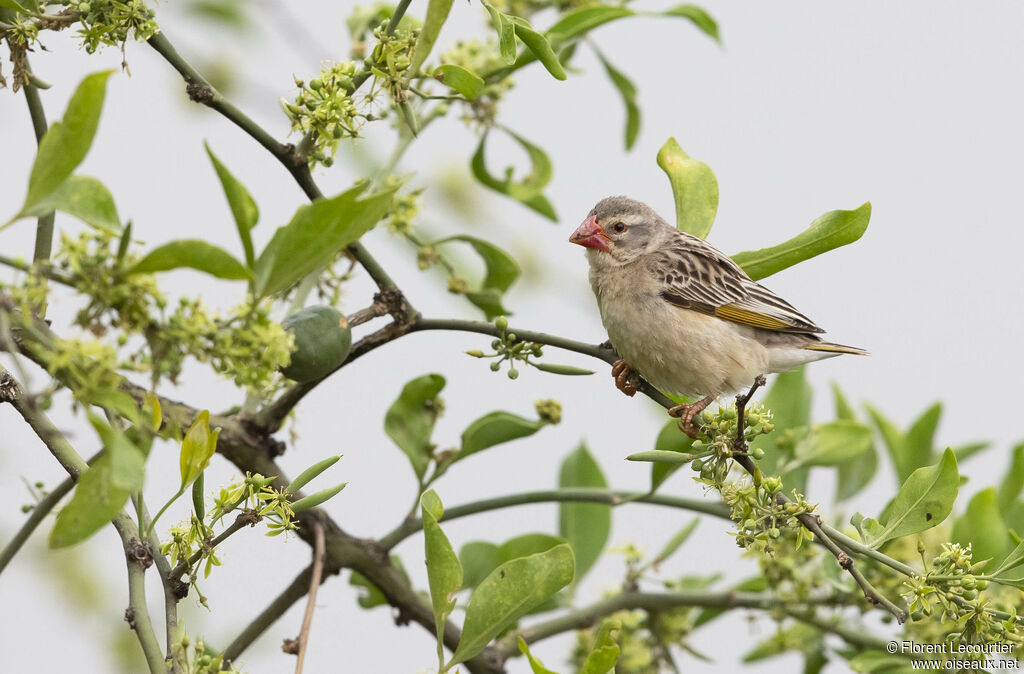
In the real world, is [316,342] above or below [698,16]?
below

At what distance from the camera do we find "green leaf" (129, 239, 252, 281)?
57.9 inches

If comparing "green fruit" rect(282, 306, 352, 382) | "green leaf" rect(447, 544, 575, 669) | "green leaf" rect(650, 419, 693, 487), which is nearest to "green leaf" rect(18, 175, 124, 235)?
"green fruit" rect(282, 306, 352, 382)

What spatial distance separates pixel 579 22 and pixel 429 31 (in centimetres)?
97

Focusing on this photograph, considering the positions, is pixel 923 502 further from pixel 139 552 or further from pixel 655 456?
pixel 139 552

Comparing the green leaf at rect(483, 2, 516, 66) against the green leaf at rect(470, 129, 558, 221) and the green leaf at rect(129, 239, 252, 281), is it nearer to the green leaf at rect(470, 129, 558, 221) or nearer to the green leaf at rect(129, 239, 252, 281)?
the green leaf at rect(129, 239, 252, 281)

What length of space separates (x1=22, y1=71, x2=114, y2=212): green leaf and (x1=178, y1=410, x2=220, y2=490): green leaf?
0.41 meters

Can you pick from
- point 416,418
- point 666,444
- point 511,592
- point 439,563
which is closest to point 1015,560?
point 666,444

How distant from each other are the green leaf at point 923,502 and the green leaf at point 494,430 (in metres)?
0.93

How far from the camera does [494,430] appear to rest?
288 cm

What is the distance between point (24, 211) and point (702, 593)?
2.34m

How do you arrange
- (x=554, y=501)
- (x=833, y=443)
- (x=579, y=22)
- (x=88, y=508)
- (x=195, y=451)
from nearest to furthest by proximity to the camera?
(x=88, y=508) → (x=195, y=451) → (x=554, y=501) → (x=579, y=22) → (x=833, y=443)

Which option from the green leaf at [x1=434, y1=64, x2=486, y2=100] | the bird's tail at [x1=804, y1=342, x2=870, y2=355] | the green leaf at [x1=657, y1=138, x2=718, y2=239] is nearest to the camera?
the green leaf at [x1=434, y1=64, x2=486, y2=100]

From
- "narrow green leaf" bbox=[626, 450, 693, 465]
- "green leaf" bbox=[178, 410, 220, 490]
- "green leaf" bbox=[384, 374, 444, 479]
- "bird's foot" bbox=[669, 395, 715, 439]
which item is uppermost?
"green leaf" bbox=[384, 374, 444, 479]

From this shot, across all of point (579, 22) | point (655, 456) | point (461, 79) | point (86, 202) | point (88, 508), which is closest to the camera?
point (88, 508)
